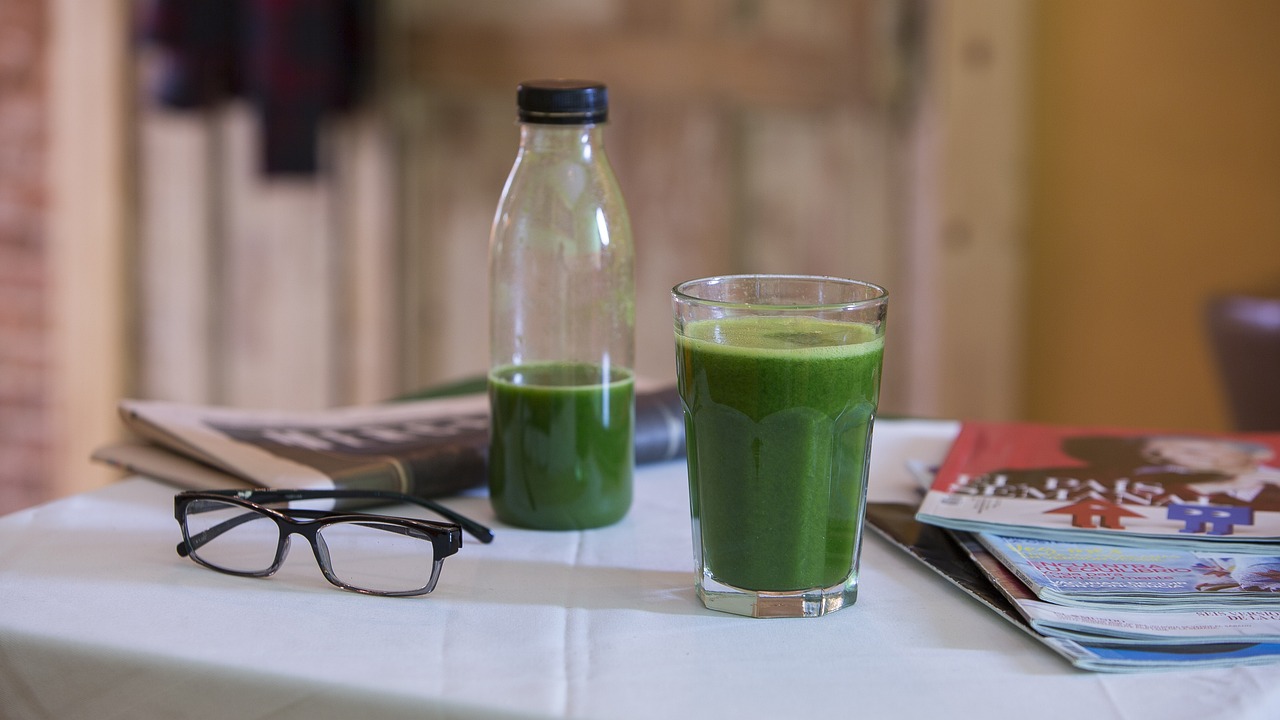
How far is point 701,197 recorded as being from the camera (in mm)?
2438

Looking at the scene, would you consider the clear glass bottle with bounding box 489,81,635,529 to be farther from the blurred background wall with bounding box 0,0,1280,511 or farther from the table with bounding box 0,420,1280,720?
the blurred background wall with bounding box 0,0,1280,511

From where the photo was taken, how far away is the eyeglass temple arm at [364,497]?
→ 784 mm

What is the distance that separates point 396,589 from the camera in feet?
2.30

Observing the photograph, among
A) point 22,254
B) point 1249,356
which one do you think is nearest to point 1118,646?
point 1249,356

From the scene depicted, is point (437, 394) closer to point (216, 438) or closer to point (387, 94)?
point (216, 438)

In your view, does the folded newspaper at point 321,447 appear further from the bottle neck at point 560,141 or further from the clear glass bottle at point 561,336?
the bottle neck at point 560,141

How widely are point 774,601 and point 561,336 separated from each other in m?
0.29

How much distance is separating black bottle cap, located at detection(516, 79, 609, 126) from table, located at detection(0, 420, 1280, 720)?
28 cm

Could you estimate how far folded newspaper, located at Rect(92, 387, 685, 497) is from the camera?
86cm

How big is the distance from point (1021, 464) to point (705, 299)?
1.09 ft

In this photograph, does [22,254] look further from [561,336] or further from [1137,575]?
[1137,575]

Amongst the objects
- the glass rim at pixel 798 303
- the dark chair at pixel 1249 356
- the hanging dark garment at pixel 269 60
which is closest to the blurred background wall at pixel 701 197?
the hanging dark garment at pixel 269 60

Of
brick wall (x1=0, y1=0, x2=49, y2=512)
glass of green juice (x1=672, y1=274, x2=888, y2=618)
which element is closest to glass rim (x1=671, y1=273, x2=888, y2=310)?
glass of green juice (x1=672, y1=274, x2=888, y2=618)

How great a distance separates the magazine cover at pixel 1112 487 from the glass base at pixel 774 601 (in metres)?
0.12
